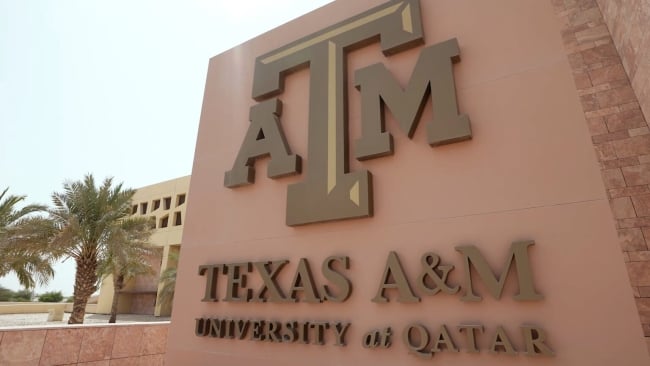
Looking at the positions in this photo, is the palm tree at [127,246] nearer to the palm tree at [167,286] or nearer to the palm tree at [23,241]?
the palm tree at [23,241]

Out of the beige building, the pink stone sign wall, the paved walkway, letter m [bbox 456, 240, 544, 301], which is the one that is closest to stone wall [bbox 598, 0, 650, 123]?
the pink stone sign wall

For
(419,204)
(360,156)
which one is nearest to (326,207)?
(360,156)

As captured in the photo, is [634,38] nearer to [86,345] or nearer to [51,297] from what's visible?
[86,345]

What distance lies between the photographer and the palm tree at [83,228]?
552 inches

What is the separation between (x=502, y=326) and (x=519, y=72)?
299cm

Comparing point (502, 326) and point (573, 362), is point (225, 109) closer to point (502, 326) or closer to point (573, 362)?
point (502, 326)

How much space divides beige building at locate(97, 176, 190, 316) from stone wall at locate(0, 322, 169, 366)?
21.0 m

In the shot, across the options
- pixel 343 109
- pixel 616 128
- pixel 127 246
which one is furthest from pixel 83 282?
pixel 616 128

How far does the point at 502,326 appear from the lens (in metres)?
3.47

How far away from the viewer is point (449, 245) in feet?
13.1

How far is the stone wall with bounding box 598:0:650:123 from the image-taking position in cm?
314

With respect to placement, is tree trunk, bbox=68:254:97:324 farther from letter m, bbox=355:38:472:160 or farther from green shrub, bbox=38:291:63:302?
green shrub, bbox=38:291:63:302

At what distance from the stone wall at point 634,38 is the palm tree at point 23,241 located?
1821 centimetres

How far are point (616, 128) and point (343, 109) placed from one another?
3266 mm
